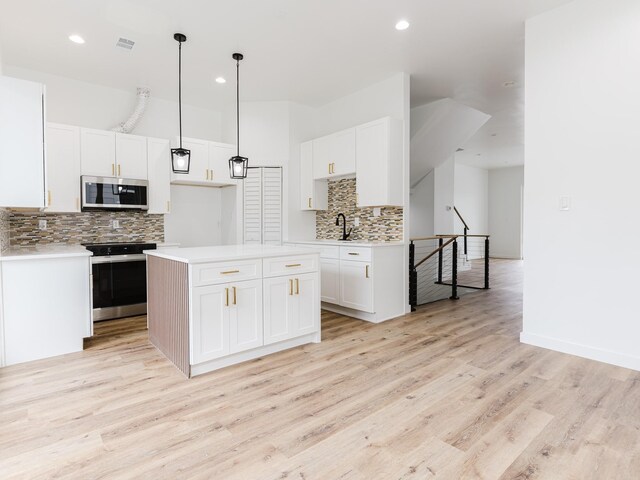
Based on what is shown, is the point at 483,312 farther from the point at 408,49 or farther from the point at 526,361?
the point at 408,49

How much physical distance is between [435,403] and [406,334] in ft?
4.61

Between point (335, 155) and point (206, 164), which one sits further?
point (206, 164)

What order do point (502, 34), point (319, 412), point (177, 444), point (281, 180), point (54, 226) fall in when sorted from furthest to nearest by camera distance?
point (281, 180) → point (54, 226) → point (502, 34) → point (319, 412) → point (177, 444)

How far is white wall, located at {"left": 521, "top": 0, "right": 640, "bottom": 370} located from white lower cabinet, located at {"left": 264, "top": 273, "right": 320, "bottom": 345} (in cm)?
197

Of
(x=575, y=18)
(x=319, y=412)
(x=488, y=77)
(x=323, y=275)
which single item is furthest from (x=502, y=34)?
(x=319, y=412)

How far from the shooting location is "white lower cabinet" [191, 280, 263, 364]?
260 centimetres

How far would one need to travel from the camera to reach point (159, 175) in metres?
4.78

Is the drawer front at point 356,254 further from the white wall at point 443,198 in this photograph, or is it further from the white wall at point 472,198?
the white wall at point 472,198

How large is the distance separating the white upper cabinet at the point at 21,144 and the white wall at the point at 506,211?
38.7ft

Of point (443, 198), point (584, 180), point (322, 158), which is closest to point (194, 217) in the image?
point (322, 158)

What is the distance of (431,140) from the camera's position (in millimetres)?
6344

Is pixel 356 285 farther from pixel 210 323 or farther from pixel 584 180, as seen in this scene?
pixel 584 180

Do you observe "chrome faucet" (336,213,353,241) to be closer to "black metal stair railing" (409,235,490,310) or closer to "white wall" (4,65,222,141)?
"black metal stair railing" (409,235,490,310)

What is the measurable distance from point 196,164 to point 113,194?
113cm
